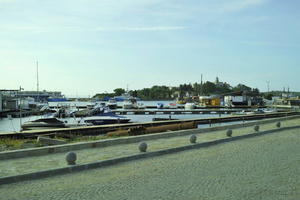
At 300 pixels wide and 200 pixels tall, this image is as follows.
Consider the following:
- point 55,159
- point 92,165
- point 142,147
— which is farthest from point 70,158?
point 142,147

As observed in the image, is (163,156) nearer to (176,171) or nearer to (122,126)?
(176,171)

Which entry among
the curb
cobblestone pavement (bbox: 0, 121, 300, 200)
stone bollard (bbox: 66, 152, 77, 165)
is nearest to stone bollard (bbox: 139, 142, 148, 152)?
the curb

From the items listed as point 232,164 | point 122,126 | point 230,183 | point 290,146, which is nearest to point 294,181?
point 230,183

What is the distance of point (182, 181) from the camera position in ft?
29.9

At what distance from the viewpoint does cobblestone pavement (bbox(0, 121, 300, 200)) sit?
780cm

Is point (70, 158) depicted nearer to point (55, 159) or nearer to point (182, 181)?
point (55, 159)

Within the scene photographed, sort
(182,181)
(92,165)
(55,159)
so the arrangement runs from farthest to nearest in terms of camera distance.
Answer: (55,159)
(92,165)
(182,181)

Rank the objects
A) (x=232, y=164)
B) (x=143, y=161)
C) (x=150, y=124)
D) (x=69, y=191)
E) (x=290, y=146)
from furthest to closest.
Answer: (x=150, y=124), (x=290, y=146), (x=143, y=161), (x=232, y=164), (x=69, y=191)

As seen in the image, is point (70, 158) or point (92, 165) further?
point (92, 165)

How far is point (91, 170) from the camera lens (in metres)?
10.7

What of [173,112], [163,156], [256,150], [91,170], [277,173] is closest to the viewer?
[277,173]

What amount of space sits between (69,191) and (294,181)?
5.59 metres

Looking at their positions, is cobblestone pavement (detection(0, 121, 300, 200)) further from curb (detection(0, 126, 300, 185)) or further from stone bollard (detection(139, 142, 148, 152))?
stone bollard (detection(139, 142, 148, 152))

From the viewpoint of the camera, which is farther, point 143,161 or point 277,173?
point 143,161
